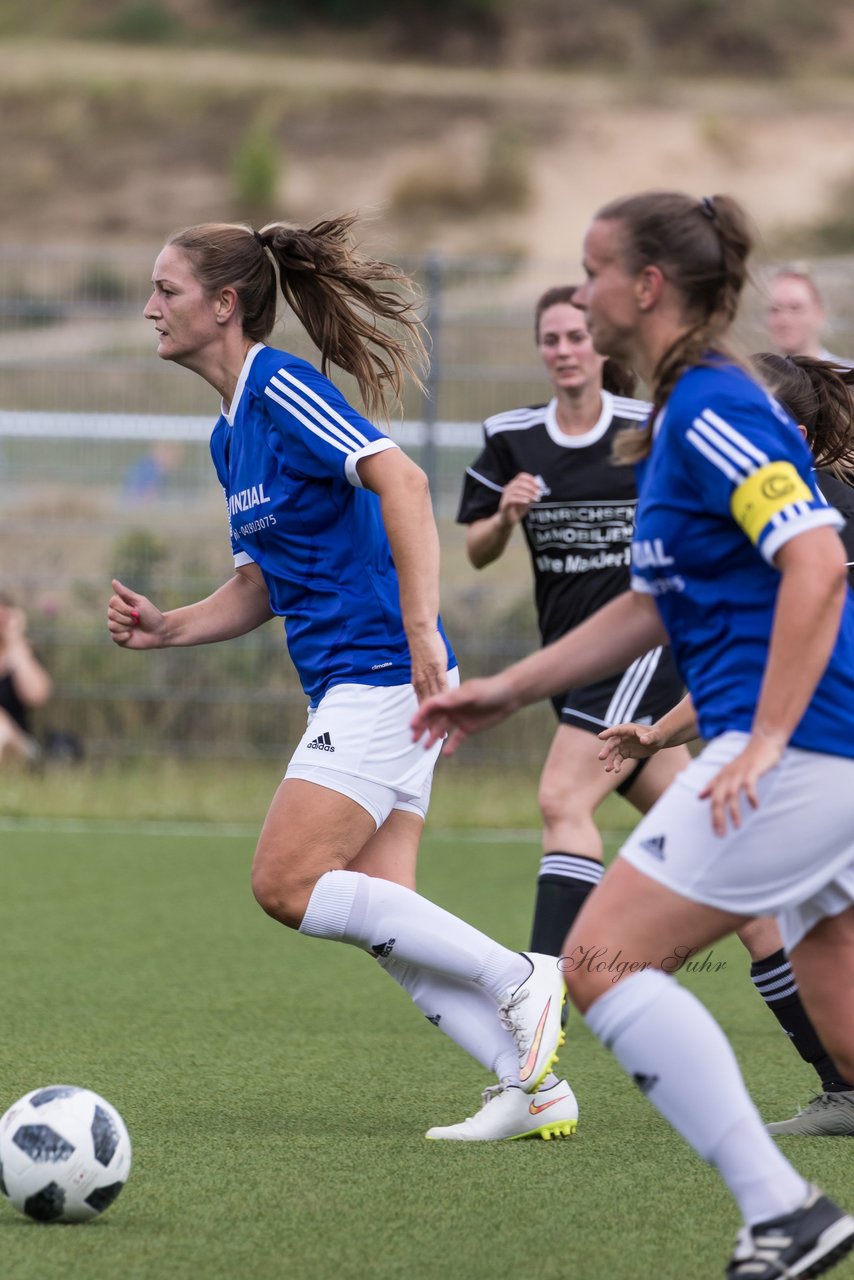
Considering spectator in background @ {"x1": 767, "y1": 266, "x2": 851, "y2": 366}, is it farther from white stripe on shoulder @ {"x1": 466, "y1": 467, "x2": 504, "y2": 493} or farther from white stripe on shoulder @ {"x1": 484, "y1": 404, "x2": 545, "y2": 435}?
white stripe on shoulder @ {"x1": 466, "y1": 467, "x2": 504, "y2": 493}

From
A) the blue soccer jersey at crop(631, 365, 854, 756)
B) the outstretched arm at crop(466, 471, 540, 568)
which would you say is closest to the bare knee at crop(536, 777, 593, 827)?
the outstretched arm at crop(466, 471, 540, 568)

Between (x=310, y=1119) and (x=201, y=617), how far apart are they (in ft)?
3.89

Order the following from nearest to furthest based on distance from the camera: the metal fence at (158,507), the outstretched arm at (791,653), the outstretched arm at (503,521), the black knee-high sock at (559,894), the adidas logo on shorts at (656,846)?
the outstretched arm at (791,653) → the adidas logo on shorts at (656,846) → the black knee-high sock at (559,894) → the outstretched arm at (503,521) → the metal fence at (158,507)

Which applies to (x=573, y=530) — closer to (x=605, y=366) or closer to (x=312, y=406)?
(x=605, y=366)

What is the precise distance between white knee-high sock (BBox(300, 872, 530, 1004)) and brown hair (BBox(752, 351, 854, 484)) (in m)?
1.27

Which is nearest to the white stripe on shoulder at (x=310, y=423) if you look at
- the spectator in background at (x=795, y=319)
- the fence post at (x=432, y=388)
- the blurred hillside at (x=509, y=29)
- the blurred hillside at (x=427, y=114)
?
the spectator in background at (x=795, y=319)

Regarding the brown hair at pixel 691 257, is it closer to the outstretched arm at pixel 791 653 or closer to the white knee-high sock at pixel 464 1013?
the outstretched arm at pixel 791 653

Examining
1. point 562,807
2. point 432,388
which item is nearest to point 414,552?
point 562,807

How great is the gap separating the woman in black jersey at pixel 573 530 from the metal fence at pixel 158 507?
456cm

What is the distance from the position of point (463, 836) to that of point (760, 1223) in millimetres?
7575

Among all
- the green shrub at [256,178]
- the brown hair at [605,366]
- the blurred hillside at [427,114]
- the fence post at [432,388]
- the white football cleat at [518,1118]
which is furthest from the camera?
the green shrub at [256,178]

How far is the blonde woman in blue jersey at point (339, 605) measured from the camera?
4.02 m

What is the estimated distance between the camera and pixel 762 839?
2.80 metres

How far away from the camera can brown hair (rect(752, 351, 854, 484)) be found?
3.97m
